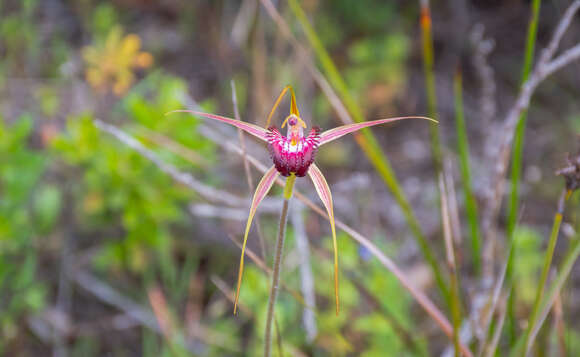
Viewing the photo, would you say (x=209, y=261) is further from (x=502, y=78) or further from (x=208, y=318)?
(x=502, y=78)

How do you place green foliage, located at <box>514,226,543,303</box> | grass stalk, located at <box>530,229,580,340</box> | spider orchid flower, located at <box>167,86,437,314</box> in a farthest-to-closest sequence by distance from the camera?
green foliage, located at <box>514,226,543,303</box> → grass stalk, located at <box>530,229,580,340</box> → spider orchid flower, located at <box>167,86,437,314</box>

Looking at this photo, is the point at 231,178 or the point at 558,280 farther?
the point at 231,178

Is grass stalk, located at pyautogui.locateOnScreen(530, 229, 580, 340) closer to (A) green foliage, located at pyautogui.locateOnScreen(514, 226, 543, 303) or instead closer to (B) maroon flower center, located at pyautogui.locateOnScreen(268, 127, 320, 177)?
(B) maroon flower center, located at pyautogui.locateOnScreen(268, 127, 320, 177)

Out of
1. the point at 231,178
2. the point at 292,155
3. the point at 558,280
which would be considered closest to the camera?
the point at 292,155

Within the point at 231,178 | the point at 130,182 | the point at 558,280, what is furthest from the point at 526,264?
the point at 130,182

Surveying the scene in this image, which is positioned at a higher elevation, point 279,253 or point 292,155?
point 292,155

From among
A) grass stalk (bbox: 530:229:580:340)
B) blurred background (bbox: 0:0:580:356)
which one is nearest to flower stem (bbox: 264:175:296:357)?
blurred background (bbox: 0:0:580:356)

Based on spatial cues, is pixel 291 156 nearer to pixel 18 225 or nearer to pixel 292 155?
pixel 292 155

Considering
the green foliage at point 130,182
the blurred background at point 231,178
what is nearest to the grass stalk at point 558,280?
the blurred background at point 231,178

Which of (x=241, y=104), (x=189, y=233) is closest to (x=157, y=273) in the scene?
(x=189, y=233)
